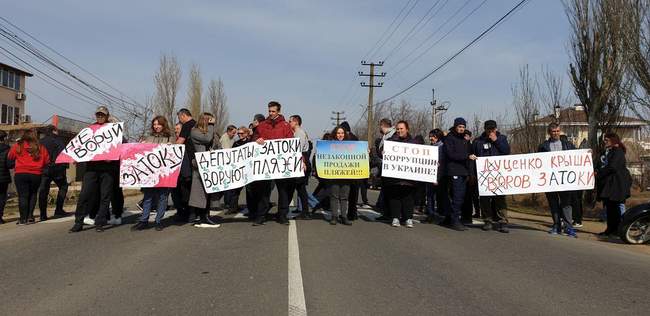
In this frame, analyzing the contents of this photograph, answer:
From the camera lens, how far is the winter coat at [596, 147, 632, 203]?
359 inches

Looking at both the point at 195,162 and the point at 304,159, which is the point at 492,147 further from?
the point at 195,162

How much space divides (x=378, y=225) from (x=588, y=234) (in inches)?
160

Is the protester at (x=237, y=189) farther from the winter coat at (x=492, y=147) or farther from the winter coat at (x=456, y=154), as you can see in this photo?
the winter coat at (x=492, y=147)

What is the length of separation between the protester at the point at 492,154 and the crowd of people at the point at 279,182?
0.06ft

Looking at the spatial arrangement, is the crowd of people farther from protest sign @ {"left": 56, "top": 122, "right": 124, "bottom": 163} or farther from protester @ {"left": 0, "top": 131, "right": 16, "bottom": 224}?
protest sign @ {"left": 56, "top": 122, "right": 124, "bottom": 163}

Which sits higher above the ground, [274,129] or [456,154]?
[274,129]

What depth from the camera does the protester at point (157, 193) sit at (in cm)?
877

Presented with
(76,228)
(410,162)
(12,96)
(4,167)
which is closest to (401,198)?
(410,162)

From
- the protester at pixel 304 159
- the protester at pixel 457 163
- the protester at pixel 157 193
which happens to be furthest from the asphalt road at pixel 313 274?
the protester at pixel 304 159

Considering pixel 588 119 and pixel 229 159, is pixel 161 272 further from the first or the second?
pixel 588 119

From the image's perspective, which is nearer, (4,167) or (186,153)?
(186,153)

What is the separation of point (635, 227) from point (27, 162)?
10834 millimetres

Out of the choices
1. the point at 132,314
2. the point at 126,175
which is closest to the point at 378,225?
the point at 126,175

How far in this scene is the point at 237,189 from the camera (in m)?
11.1
